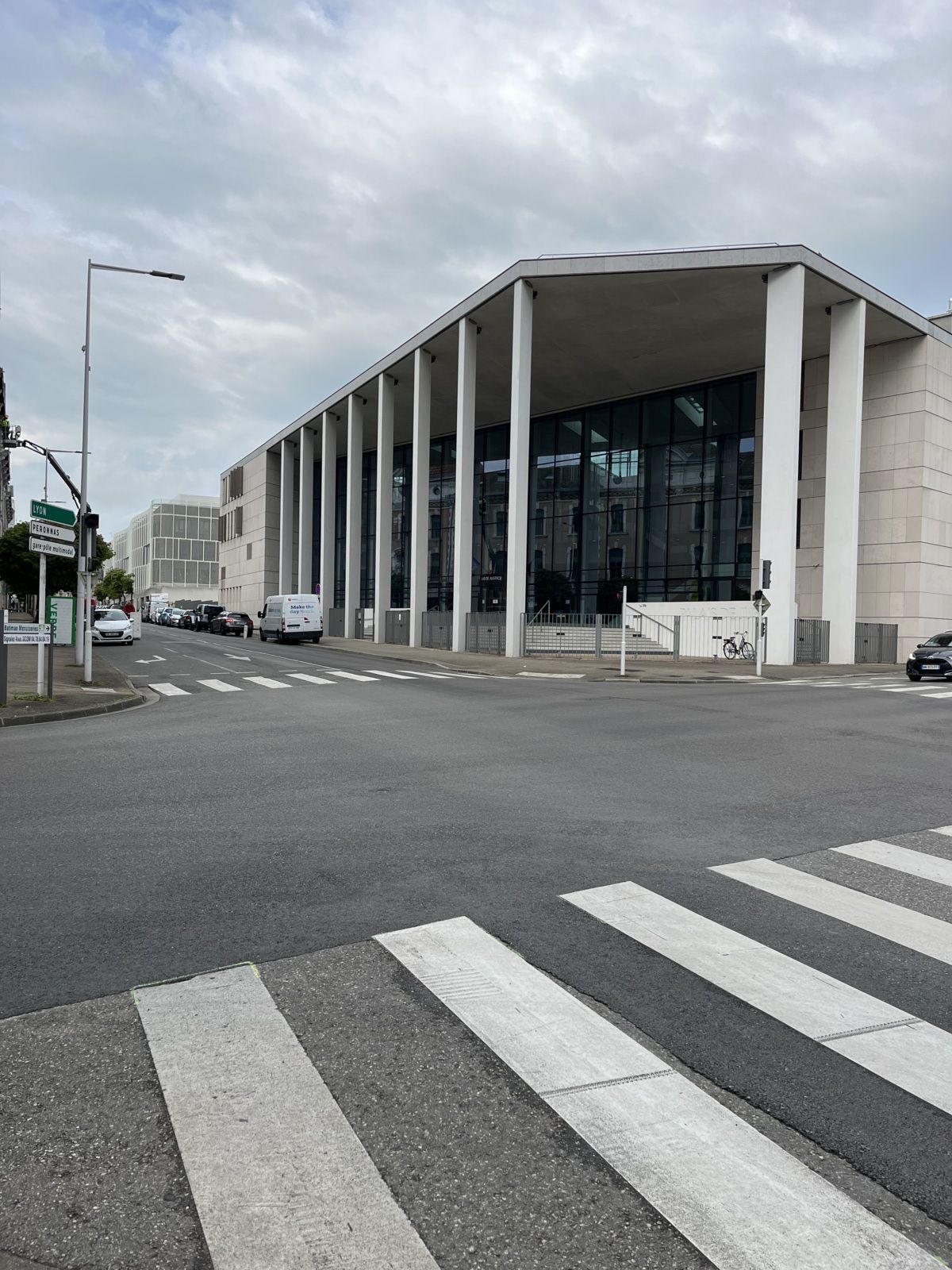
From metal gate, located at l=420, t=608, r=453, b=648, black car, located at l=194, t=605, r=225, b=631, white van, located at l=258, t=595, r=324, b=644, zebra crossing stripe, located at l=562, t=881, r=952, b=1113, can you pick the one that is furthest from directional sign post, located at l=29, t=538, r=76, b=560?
black car, located at l=194, t=605, r=225, b=631

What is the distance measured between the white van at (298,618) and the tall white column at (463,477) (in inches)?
347

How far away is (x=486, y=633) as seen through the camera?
37.9 metres

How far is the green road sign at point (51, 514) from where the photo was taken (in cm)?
1712

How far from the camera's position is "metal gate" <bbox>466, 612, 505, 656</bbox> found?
3666cm

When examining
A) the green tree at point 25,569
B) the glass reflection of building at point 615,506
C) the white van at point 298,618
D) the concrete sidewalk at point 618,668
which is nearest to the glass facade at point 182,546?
the green tree at point 25,569

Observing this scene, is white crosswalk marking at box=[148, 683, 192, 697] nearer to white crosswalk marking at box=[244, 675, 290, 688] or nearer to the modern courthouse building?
white crosswalk marking at box=[244, 675, 290, 688]

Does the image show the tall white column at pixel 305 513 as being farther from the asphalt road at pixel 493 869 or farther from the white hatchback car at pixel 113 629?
the asphalt road at pixel 493 869

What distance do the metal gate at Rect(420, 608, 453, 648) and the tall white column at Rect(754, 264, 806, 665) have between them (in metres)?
14.3

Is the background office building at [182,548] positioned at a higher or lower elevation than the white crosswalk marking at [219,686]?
higher

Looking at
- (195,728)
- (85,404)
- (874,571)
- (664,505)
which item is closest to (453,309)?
(664,505)

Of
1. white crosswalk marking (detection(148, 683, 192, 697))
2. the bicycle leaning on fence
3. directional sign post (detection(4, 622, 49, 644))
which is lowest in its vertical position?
white crosswalk marking (detection(148, 683, 192, 697))

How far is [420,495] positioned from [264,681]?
881 inches

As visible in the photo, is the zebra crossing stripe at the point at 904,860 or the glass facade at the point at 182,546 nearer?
the zebra crossing stripe at the point at 904,860

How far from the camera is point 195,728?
1295 cm
